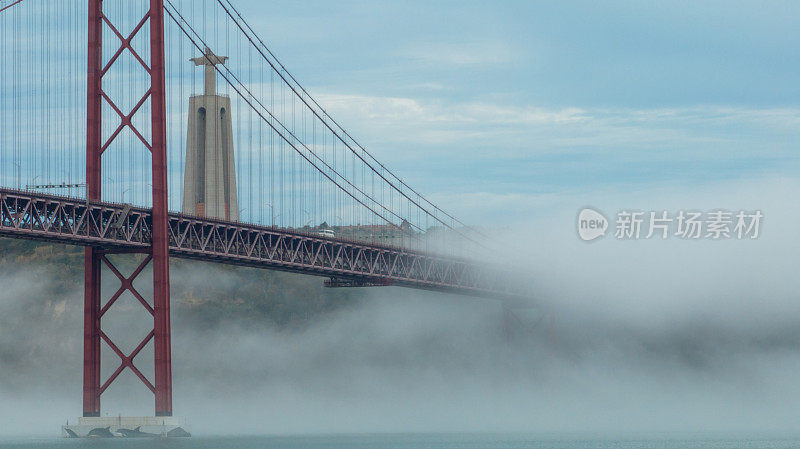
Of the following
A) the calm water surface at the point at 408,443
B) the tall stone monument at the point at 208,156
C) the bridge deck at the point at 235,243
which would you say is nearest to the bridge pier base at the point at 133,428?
the calm water surface at the point at 408,443

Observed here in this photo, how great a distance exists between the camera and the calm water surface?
71250 mm

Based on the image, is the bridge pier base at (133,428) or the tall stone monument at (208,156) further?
the tall stone monument at (208,156)

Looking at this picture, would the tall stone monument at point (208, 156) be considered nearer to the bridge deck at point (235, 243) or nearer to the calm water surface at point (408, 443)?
the bridge deck at point (235, 243)

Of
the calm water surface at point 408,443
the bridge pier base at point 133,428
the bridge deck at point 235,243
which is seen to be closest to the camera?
the bridge deck at point 235,243

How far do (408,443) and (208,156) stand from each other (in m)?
42.7

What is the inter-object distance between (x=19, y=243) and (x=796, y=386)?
7217 cm

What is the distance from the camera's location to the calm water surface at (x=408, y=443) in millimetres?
71250

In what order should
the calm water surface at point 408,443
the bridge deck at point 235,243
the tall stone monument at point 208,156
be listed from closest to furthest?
the bridge deck at point 235,243, the calm water surface at point 408,443, the tall stone monument at point 208,156

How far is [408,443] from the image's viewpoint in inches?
3056

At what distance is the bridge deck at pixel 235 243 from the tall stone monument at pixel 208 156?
72.3 feet

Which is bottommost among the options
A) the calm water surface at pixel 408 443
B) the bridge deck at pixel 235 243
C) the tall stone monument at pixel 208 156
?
the calm water surface at pixel 408 443

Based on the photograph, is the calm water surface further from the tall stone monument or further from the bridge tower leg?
the tall stone monument

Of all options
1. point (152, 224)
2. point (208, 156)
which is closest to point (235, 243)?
point (152, 224)

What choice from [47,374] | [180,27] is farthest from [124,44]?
[47,374]
